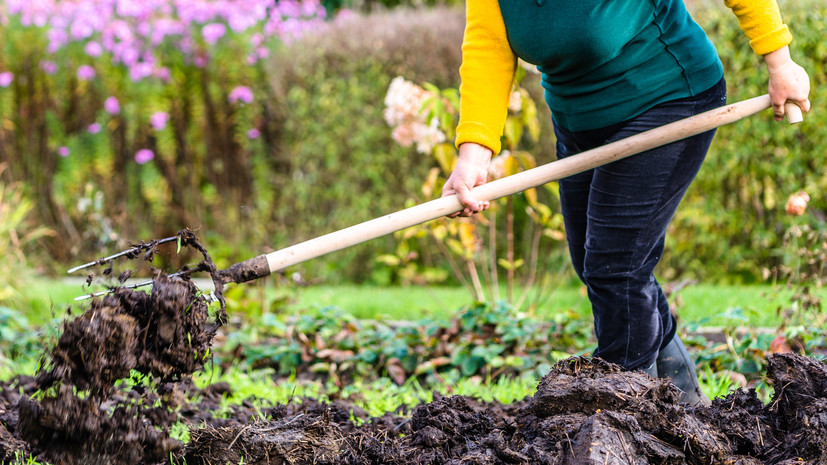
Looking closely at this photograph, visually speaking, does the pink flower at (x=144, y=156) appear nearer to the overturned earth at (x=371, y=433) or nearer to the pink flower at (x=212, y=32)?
the pink flower at (x=212, y=32)

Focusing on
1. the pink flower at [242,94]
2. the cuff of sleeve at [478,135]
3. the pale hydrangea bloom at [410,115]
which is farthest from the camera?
the pink flower at [242,94]

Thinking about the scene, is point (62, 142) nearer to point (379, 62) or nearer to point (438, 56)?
point (379, 62)

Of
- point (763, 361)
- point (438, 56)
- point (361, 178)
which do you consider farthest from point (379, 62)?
point (763, 361)

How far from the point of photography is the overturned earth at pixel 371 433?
1.75 metres

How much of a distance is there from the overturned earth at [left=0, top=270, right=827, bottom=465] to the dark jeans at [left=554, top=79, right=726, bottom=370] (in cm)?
22

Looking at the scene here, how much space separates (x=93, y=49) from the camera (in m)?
7.16

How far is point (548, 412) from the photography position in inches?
76.6

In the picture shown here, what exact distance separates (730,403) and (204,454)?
4.79 ft

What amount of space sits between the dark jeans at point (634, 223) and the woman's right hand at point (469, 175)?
1.14 ft

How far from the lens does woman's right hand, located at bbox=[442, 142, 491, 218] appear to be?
2.08 meters

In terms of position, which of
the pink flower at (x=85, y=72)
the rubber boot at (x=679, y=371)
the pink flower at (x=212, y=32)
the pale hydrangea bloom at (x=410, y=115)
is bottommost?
the rubber boot at (x=679, y=371)

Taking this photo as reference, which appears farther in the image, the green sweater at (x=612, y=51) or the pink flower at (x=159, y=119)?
the pink flower at (x=159, y=119)

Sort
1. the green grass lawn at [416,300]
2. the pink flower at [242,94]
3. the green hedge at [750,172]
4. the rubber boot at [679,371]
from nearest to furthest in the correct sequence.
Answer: the rubber boot at [679,371] → the green grass lawn at [416,300] → the green hedge at [750,172] → the pink flower at [242,94]

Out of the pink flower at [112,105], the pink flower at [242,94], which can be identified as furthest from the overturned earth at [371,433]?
the pink flower at [112,105]
